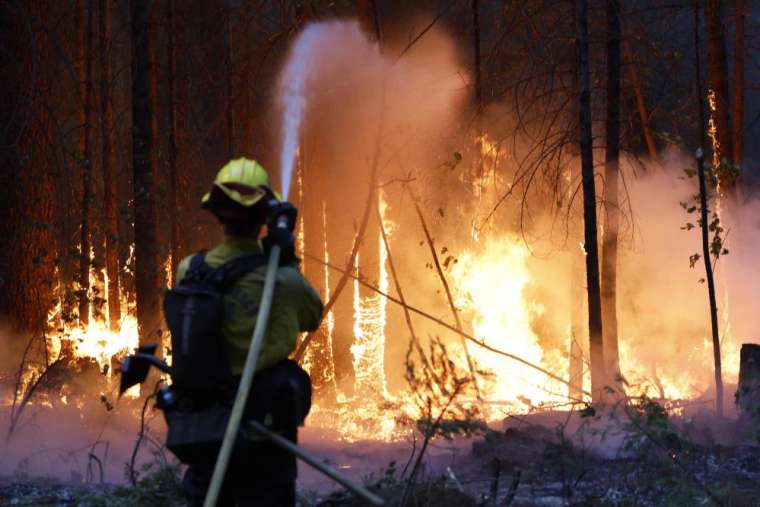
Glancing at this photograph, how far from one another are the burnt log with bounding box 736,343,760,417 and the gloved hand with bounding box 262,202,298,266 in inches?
251

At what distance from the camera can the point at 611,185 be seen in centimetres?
1167

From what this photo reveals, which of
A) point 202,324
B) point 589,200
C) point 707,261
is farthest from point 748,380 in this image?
point 202,324

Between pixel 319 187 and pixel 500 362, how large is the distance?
4.52 metres

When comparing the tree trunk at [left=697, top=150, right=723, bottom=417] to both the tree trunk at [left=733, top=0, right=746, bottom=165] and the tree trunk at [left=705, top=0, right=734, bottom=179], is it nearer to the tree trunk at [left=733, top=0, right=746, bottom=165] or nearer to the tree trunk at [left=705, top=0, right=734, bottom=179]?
the tree trunk at [left=705, top=0, right=734, bottom=179]

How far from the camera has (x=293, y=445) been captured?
439 centimetres

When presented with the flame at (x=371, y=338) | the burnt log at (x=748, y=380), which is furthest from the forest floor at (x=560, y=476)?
the flame at (x=371, y=338)

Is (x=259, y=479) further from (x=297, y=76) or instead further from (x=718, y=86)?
(x=718, y=86)

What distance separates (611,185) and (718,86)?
14.0 ft

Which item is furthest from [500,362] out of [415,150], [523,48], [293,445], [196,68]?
[293,445]

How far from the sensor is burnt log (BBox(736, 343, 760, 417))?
9875mm

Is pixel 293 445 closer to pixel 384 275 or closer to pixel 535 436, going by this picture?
pixel 535 436

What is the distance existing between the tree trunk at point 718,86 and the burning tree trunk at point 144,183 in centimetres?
819

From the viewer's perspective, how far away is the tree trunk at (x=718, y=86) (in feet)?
47.7

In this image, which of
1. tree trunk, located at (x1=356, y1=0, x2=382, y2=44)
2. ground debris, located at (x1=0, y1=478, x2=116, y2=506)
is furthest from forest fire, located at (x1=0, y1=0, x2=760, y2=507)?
ground debris, located at (x1=0, y1=478, x2=116, y2=506)
